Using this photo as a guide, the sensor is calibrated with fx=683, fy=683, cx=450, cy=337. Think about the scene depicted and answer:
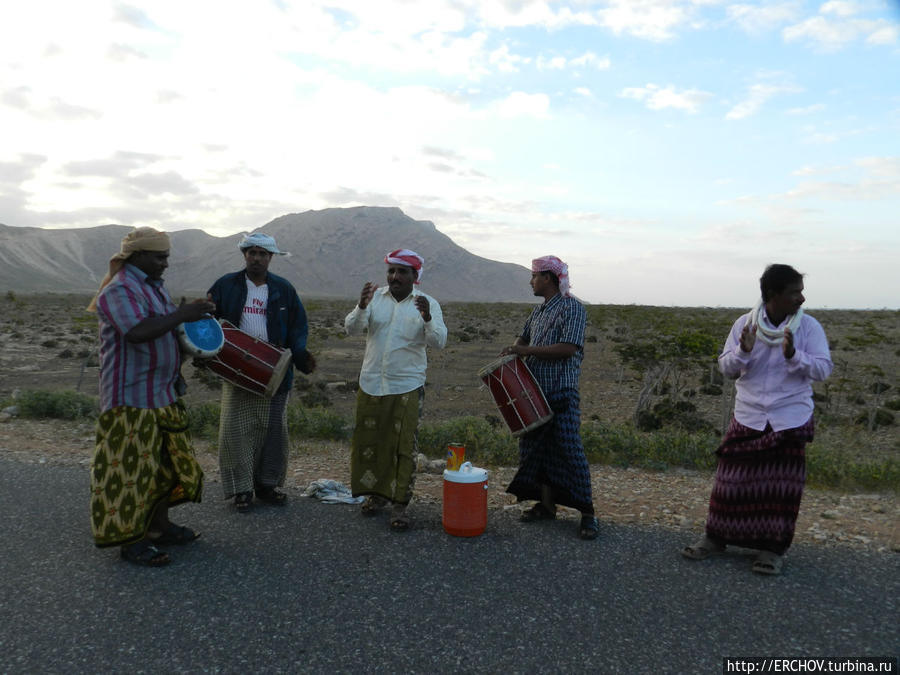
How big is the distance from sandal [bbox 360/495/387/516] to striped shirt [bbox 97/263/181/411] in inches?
66.4

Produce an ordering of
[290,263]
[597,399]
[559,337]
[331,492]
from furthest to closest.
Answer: [290,263] < [597,399] < [331,492] < [559,337]

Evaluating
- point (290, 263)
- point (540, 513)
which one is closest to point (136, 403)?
point (540, 513)

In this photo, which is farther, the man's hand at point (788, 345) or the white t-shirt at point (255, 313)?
the white t-shirt at point (255, 313)

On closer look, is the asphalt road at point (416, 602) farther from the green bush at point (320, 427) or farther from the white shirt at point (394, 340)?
the green bush at point (320, 427)

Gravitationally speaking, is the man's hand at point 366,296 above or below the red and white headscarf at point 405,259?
below

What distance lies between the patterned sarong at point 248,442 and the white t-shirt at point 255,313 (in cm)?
45

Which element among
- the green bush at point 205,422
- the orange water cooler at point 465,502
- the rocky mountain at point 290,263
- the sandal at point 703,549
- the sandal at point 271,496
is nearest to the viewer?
the sandal at point 703,549

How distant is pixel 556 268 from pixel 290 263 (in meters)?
173

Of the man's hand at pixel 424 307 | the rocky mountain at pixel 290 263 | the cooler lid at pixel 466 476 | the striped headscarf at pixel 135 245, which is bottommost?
the cooler lid at pixel 466 476

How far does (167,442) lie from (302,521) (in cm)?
117

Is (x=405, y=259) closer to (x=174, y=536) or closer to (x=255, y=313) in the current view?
(x=255, y=313)

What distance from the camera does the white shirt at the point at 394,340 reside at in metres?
5.09

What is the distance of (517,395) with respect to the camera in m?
4.91

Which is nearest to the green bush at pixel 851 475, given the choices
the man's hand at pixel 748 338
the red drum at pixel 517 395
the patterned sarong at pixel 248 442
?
the man's hand at pixel 748 338
